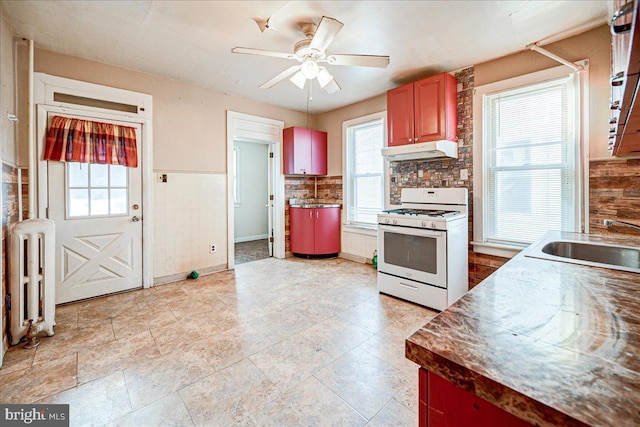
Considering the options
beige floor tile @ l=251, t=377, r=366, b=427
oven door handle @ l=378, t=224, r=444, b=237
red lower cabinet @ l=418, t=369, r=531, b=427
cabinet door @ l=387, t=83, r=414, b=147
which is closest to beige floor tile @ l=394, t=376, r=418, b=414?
beige floor tile @ l=251, t=377, r=366, b=427

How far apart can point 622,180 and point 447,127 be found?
60.3 inches

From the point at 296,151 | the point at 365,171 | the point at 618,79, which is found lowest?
the point at 618,79

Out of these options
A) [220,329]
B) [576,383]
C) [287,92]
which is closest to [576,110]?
[576,383]

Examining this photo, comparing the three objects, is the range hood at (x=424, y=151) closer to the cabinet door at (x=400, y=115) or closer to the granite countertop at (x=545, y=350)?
the cabinet door at (x=400, y=115)

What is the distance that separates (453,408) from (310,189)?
488 centimetres

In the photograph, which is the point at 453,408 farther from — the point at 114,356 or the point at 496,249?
the point at 496,249

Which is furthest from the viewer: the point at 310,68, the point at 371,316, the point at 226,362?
the point at 371,316

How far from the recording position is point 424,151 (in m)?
3.19

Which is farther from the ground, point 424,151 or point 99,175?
point 424,151

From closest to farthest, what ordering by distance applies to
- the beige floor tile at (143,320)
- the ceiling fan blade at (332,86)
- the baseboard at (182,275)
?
the beige floor tile at (143,320) → the ceiling fan blade at (332,86) → the baseboard at (182,275)

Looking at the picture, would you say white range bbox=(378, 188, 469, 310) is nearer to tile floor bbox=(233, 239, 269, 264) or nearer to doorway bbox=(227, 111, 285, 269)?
doorway bbox=(227, 111, 285, 269)

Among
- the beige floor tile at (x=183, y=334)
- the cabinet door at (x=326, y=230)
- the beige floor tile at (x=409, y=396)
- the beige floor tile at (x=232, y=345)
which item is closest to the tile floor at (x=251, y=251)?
the cabinet door at (x=326, y=230)

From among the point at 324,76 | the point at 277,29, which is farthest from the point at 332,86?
the point at 277,29

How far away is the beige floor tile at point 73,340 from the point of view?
2.05 meters
